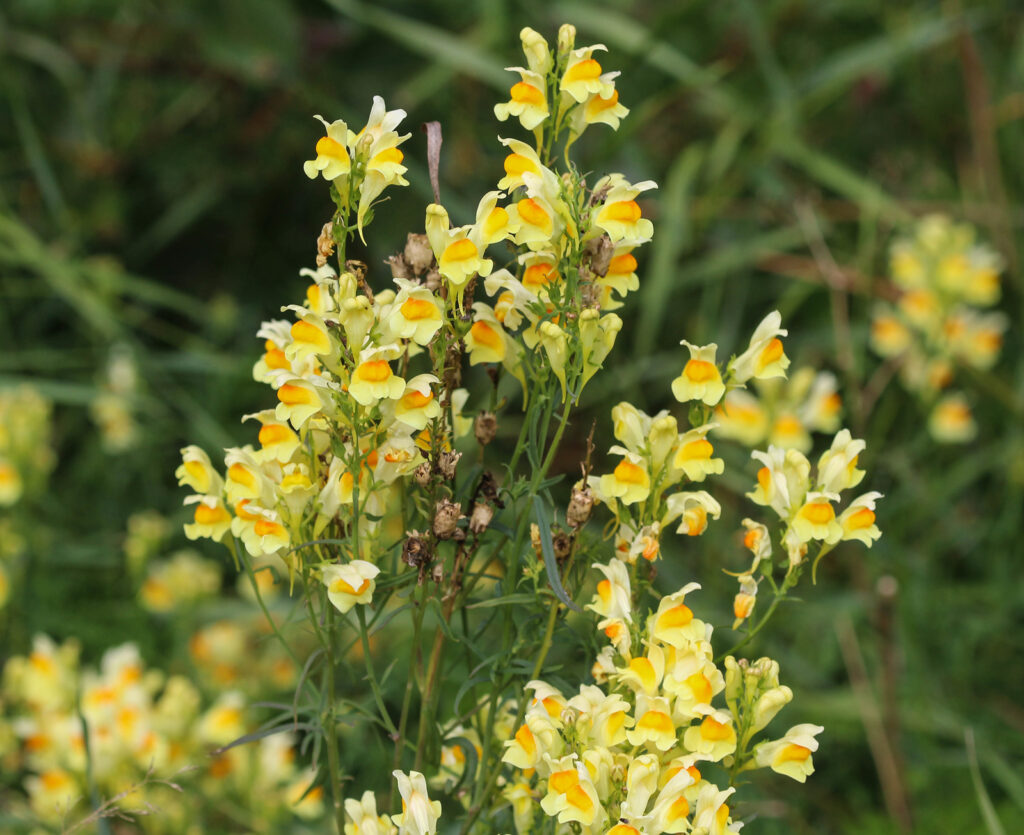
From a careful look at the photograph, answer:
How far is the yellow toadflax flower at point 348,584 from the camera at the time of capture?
0.89m

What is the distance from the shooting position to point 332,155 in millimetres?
890

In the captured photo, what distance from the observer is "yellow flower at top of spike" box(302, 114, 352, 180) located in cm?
88

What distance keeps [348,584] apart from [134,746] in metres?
1.03

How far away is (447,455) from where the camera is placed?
0.90m

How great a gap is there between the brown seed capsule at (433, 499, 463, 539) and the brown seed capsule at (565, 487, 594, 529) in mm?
99

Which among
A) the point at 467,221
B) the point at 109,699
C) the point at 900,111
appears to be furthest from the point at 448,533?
the point at 900,111

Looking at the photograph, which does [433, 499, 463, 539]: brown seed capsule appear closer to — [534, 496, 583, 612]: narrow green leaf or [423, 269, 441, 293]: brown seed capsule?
[534, 496, 583, 612]: narrow green leaf

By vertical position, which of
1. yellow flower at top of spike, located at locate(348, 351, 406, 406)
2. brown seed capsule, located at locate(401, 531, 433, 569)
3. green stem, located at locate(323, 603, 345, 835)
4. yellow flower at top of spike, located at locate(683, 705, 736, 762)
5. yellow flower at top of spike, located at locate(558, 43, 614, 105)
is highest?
yellow flower at top of spike, located at locate(558, 43, 614, 105)

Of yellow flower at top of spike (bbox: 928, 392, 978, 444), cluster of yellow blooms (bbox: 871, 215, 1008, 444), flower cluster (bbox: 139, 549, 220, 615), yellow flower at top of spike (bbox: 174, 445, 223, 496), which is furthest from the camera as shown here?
yellow flower at top of spike (bbox: 928, 392, 978, 444)

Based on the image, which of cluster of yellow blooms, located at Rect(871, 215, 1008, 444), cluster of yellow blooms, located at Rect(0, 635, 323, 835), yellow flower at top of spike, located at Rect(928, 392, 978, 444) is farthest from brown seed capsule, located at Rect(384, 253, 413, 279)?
yellow flower at top of spike, located at Rect(928, 392, 978, 444)

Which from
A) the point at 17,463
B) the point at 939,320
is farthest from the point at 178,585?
the point at 939,320

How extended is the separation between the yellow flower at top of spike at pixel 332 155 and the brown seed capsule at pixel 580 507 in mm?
327

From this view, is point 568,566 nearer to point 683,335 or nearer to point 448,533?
point 448,533

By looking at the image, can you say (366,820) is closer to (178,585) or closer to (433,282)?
(433,282)
